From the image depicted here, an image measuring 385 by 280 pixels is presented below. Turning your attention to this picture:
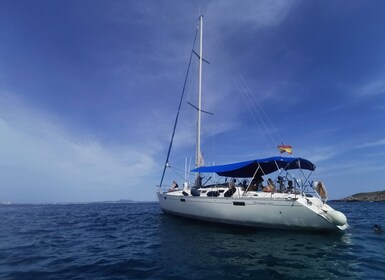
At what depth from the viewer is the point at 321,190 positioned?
1608 centimetres

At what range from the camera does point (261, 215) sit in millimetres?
16016

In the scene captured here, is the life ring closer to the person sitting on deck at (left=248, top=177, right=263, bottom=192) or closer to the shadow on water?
the shadow on water

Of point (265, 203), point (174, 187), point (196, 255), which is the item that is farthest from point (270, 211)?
point (174, 187)

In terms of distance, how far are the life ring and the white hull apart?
15.9 inches

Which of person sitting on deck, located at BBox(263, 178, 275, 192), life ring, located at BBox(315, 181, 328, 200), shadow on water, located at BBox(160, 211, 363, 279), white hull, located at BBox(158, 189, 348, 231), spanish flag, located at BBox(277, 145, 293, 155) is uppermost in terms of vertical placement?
spanish flag, located at BBox(277, 145, 293, 155)

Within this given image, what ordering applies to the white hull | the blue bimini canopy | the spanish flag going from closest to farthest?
1. the white hull
2. the blue bimini canopy
3. the spanish flag

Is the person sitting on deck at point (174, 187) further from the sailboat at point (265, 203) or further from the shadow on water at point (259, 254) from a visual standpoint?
the shadow on water at point (259, 254)

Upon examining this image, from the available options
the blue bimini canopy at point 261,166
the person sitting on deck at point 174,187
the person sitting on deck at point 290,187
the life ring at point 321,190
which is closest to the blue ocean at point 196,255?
the life ring at point 321,190

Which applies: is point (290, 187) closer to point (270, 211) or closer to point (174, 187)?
point (270, 211)

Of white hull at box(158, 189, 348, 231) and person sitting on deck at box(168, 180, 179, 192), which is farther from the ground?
person sitting on deck at box(168, 180, 179, 192)


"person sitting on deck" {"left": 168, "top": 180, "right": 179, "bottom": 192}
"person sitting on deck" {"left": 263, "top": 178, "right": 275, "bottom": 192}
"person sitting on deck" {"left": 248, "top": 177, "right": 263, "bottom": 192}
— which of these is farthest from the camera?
"person sitting on deck" {"left": 168, "top": 180, "right": 179, "bottom": 192}

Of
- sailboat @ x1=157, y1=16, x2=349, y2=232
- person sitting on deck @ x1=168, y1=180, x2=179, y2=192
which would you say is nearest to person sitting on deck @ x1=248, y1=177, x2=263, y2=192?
sailboat @ x1=157, y1=16, x2=349, y2=232

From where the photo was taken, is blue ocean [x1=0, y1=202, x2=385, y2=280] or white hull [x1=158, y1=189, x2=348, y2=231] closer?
blue ocean [x1=0, y1=202, x2=385, y2=280]

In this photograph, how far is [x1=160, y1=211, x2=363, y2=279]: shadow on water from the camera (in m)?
8.51
